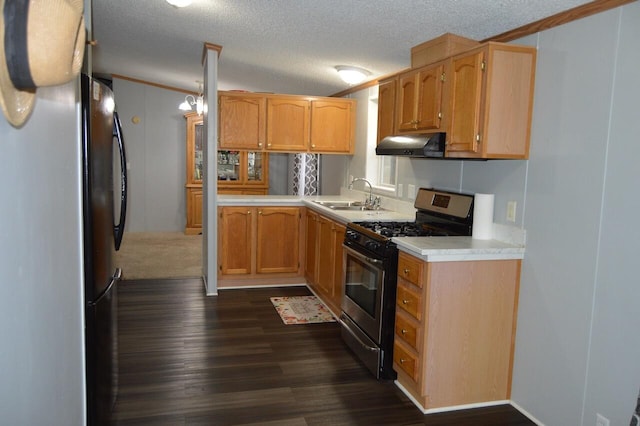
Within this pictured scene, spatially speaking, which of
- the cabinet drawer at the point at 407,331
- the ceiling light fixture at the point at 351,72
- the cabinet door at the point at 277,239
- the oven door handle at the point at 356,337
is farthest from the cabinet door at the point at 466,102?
the cabinet door at the point at 277,239

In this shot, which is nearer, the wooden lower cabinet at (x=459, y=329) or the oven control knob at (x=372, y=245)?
the wooden lower cabinet at (x=459, y=329)

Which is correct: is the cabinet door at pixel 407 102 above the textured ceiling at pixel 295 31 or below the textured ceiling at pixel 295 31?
below

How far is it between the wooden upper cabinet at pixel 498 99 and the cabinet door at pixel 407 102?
0.58 metres

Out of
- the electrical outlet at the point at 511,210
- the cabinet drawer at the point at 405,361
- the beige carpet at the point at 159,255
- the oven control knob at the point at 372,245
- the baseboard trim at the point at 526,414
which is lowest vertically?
the baseboard trim at the point at 526,414

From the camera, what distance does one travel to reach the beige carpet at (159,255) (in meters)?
5.79

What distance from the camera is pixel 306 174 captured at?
7.46 meters

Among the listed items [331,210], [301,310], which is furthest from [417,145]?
[301,310]

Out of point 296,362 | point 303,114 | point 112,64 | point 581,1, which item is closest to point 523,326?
point 296,362

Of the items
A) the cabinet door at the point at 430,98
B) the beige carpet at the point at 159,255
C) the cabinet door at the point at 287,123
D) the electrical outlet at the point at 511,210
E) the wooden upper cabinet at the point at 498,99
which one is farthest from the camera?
the beige carpet at the point at 159,255

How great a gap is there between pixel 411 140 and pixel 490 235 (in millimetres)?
786

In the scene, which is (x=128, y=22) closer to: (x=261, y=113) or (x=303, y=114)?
(x=261, y=113)

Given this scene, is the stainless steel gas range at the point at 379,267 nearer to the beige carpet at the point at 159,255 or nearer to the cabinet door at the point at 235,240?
the cabinet door at the point at 235,240

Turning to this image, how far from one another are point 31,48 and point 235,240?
425 centimetres

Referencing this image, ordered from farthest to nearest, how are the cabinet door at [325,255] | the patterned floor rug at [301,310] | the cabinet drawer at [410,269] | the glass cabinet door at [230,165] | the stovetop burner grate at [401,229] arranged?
the glass cabinet door at [230,165]
the cabinet door at [325,255]
the patterned floor rug at [301,310]
the stovetop burner grate at [401,229]
the cabinet drawer at [410,269]
